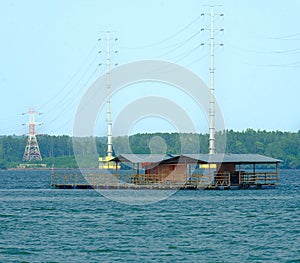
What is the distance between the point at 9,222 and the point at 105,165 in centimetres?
12163

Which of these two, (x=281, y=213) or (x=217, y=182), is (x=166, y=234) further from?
(x=217, y=182)

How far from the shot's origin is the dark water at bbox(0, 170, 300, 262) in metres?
47.0

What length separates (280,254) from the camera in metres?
47.2

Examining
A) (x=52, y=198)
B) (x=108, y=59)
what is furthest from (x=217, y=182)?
(x=108, y=59)

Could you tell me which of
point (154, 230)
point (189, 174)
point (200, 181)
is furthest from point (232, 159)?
point (154, 230)

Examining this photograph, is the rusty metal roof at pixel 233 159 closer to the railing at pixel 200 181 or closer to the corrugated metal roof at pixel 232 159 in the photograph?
the corrugated metal roof at pixel 232 159

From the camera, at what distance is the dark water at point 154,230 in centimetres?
4697

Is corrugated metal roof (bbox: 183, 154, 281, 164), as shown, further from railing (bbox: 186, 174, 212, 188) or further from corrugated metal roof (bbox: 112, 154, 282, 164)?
railing (bbox: 186, 174, 212, 188)

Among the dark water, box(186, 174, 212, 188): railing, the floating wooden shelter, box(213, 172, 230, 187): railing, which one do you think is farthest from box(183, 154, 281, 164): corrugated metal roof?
the dark water

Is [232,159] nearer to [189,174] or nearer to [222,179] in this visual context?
[222,179]

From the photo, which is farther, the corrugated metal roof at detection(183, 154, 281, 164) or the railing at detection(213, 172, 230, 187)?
the railing at detection(213, 172, 230, 187)

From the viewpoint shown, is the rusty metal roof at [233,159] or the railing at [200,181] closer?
the rusty metal roof at [233,159]

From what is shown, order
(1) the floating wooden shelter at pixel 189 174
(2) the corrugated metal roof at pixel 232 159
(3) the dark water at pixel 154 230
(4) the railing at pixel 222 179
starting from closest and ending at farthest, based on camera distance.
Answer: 1. (3) the dark water at pixel 154 230
2. (2) the corrugated metal roof at pixel 232 159
3. (1) the floating wooden shelter at pixel 189 174
4. (4) the railing at pixel 222 179

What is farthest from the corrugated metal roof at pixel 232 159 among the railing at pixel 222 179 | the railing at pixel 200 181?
the railing at pixel 200 181
